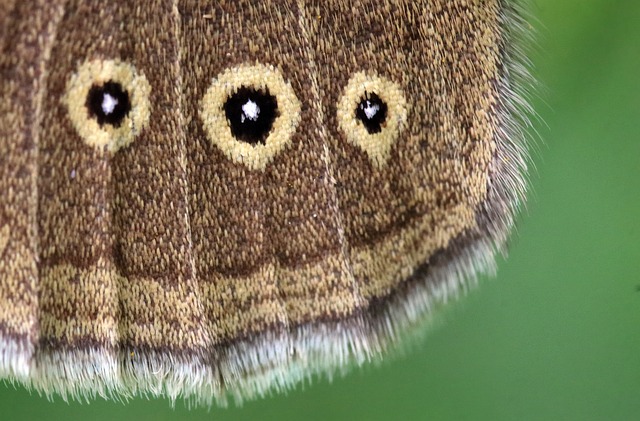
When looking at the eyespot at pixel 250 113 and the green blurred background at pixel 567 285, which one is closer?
the eyespot at pixel 250 113

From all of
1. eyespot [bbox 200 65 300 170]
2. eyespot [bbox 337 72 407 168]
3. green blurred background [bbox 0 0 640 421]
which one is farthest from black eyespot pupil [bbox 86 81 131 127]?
green blurred background [bbox 0 0 640 421]

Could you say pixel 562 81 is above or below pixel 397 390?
above

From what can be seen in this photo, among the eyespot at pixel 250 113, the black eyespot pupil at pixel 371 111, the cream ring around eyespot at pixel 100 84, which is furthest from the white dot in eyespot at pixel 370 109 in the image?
the cream ring around eyespot at pixel 100 84

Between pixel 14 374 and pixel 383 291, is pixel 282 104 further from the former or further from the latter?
pixel 14 374

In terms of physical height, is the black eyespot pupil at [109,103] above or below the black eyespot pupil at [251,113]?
above

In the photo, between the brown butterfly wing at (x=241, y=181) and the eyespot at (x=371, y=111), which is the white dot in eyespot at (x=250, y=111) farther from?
the eyespot at (x=371, y=111)

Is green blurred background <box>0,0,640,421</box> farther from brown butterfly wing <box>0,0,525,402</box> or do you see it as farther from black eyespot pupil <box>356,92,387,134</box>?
black eyespot pupil <box>356,92,387,134</box>

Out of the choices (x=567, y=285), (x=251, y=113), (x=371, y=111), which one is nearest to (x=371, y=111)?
(x=371, y=111)

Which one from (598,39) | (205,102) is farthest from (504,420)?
(205,102)
